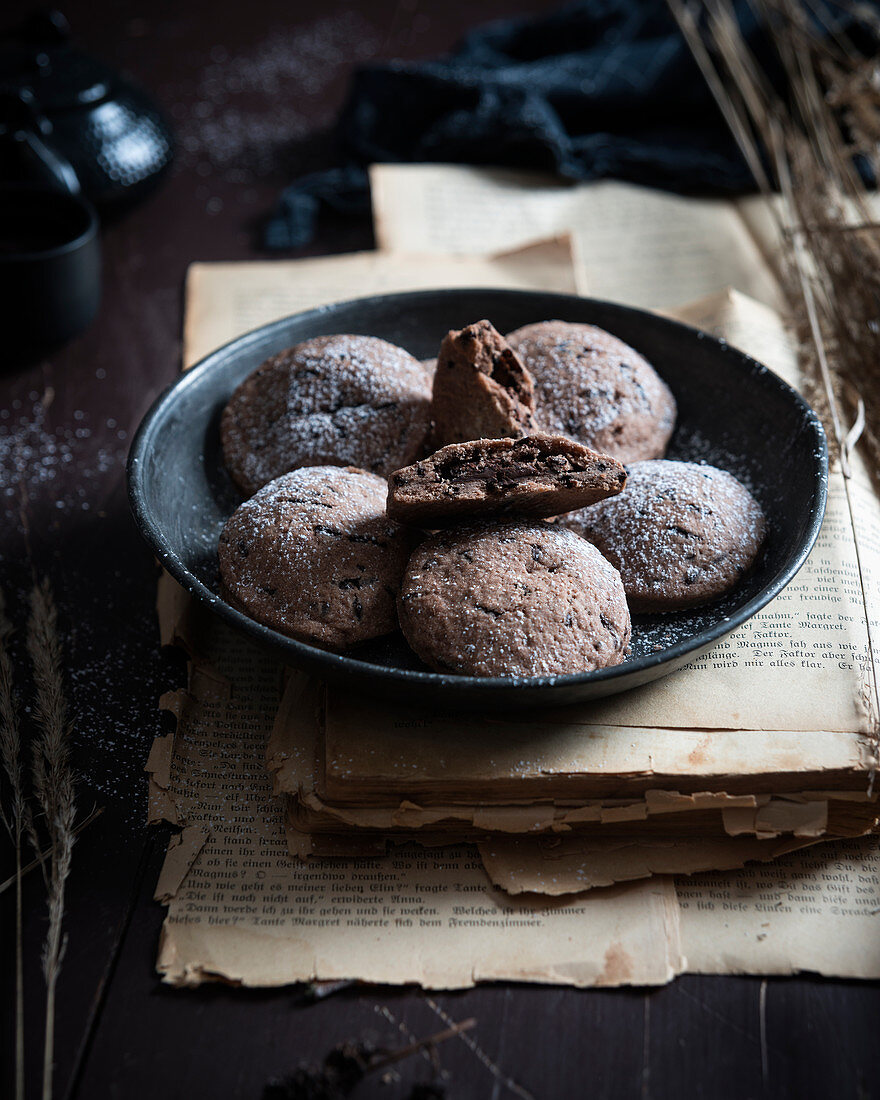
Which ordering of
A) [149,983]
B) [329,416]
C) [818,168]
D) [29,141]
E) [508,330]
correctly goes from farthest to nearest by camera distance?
[818,168], [29,141], [508,330], [329,416], [149,983]

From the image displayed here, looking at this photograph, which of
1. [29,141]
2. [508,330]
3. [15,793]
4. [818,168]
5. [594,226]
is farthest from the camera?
[594,226]

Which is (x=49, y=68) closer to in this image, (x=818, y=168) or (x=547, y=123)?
(x=547, y=123)

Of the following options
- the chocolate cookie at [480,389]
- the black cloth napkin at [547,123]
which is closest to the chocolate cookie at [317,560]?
the chocolate cookie at [480,389]

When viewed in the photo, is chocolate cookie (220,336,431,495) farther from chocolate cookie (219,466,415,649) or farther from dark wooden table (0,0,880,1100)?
dark wooden table (0,0,880,1100)

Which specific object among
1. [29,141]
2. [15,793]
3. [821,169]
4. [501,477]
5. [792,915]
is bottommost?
[792,915]

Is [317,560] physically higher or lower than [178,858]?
higher

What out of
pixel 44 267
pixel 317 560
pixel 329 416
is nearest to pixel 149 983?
pixel 317 560

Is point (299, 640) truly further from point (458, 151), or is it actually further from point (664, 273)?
point (458, 151)

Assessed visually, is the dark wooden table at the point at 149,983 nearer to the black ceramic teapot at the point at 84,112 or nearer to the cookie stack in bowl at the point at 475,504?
the black ceramic teapot at the point at 84,112
